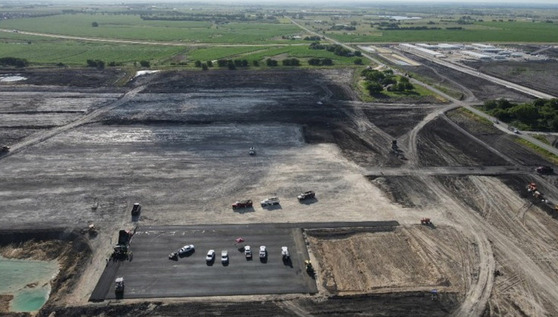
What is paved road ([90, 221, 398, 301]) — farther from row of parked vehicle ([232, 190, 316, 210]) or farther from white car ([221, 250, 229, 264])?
row of parked vehicle ([232, 190, 316, 210])

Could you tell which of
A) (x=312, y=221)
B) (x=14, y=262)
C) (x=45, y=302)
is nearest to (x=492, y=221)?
(x=312, y=221)

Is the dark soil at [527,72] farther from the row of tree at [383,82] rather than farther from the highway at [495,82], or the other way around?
the row of tree at [383,82]

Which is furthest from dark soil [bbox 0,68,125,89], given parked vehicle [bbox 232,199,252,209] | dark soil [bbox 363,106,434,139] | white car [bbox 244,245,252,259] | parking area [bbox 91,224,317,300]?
white car [bbox 244,245,252,259]

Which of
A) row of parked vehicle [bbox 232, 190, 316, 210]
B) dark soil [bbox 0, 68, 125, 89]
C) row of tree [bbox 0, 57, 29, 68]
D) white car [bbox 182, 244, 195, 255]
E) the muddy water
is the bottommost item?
the muddy water

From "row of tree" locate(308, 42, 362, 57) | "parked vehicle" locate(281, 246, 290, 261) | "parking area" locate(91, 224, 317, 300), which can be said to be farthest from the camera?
"row of tree" locate(308, 42, 362, 57)

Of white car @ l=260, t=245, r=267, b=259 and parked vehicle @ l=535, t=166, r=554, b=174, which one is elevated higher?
parked vehicle @ l=535, t=166, r=554, b=174

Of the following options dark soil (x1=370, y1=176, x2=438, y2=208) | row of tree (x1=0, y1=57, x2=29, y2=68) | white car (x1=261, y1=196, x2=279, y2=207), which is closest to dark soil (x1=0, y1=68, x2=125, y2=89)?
row of tree (x1=0, y1=57, x2=29, y2=68)

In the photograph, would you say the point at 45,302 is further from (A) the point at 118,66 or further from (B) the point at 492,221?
(A) the point at 118,66

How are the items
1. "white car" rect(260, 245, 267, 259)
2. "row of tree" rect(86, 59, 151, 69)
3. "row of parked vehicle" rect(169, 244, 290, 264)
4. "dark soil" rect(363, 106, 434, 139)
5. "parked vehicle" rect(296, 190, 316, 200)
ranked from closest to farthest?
1. "row of parked vehicle" rect(169, 244, 290, 264)
2. "white car" rect(260, 245, 267, 259)
3. "parked vehicle" rect(296, 190, 316, 200)
4. "dark soil" rect(363, 106, 434, 139)
5. "row of tree" rect(86, 59, 151, 69)

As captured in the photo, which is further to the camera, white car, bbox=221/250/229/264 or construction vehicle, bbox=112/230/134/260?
construction vehicle, bbox=112/230/134/260
